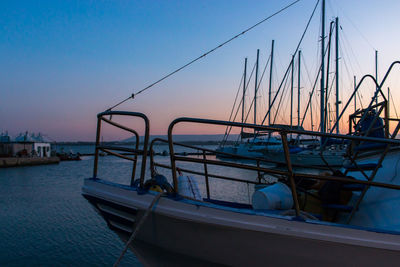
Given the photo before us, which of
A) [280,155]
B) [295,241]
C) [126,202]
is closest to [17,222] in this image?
[126,202]

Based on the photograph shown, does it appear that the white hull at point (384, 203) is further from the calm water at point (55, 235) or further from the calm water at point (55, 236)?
the calm water at point (55, 236)

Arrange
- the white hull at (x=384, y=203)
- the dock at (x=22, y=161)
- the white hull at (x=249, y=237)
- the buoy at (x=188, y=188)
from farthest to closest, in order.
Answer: the dock at (x=22, y=161), the buoy at (x=188, y=188), the white hull at (x=384, y=203), the white hull at (x=249, y=237)

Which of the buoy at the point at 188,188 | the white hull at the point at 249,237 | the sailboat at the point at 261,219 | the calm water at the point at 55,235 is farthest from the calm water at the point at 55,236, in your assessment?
the white hull at the point at 249,237

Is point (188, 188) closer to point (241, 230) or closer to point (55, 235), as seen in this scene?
point (241, 230)

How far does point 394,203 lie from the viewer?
303 centimetres

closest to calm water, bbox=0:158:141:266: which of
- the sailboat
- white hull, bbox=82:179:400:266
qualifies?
the sailboat

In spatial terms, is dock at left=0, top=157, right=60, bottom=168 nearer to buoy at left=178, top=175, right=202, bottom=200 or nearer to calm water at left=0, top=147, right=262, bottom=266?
calm water at left=0, top=147, right=262, bottom=266

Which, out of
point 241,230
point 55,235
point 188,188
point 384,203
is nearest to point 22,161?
point 55,235

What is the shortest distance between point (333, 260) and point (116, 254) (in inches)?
234

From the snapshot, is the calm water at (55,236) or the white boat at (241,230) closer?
the white boat at (241,230)

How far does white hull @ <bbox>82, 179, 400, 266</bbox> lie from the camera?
2.28 meters

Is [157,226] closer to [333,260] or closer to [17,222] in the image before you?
[333,260]

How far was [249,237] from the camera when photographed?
7.95ft

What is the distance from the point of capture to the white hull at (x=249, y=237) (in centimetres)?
228
